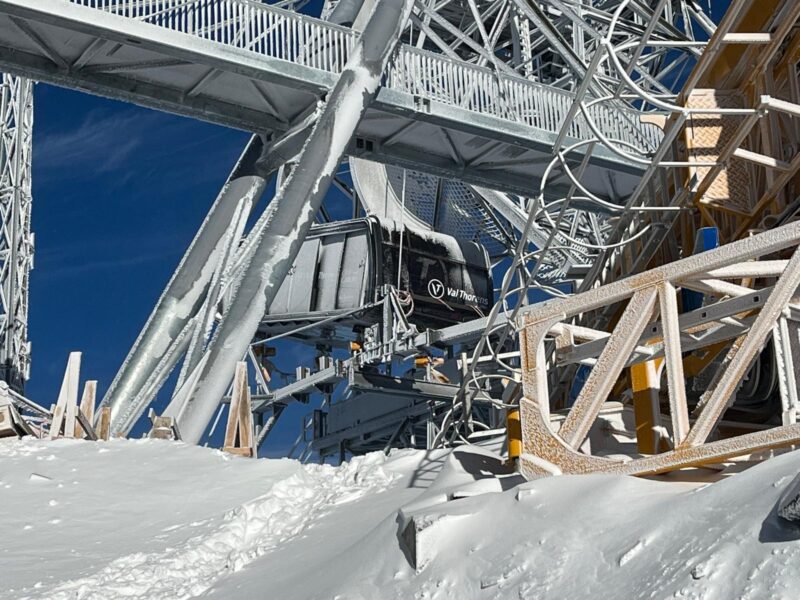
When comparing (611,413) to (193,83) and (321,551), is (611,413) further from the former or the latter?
(193,83)

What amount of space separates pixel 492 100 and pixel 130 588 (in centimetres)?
1394

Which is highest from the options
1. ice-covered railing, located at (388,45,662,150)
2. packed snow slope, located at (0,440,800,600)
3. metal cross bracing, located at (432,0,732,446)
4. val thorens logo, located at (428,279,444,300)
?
ice-covered railing, located at (388,45,662,150)

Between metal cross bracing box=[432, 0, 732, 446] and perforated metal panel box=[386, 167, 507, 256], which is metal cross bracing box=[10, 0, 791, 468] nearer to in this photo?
metal cross bracing box=[432, 0, 732, 446]

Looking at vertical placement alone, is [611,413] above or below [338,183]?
below

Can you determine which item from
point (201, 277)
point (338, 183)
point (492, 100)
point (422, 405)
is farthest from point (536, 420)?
point (338, 183)

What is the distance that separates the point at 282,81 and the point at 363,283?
1164cm

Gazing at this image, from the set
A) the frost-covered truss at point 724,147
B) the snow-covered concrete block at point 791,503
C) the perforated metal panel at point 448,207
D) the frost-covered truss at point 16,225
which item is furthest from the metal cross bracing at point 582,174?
the frost-covered truss at point 16,225

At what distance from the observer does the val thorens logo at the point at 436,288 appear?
1210 inches

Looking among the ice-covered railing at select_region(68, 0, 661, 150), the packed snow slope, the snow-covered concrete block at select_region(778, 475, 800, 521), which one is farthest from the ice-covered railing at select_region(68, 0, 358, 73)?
the snow-covered concrete block at select_region(778, 475, 800, 521)

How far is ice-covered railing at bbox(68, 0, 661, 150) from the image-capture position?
17.9 meters

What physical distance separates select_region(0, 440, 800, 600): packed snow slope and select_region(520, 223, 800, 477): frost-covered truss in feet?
1.14

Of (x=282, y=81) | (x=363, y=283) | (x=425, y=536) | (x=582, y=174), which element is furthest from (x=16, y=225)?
(x=425, y=536)

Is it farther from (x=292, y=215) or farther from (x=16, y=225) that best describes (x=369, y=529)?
(x=16, y=225)

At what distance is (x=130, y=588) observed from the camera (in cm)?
867
